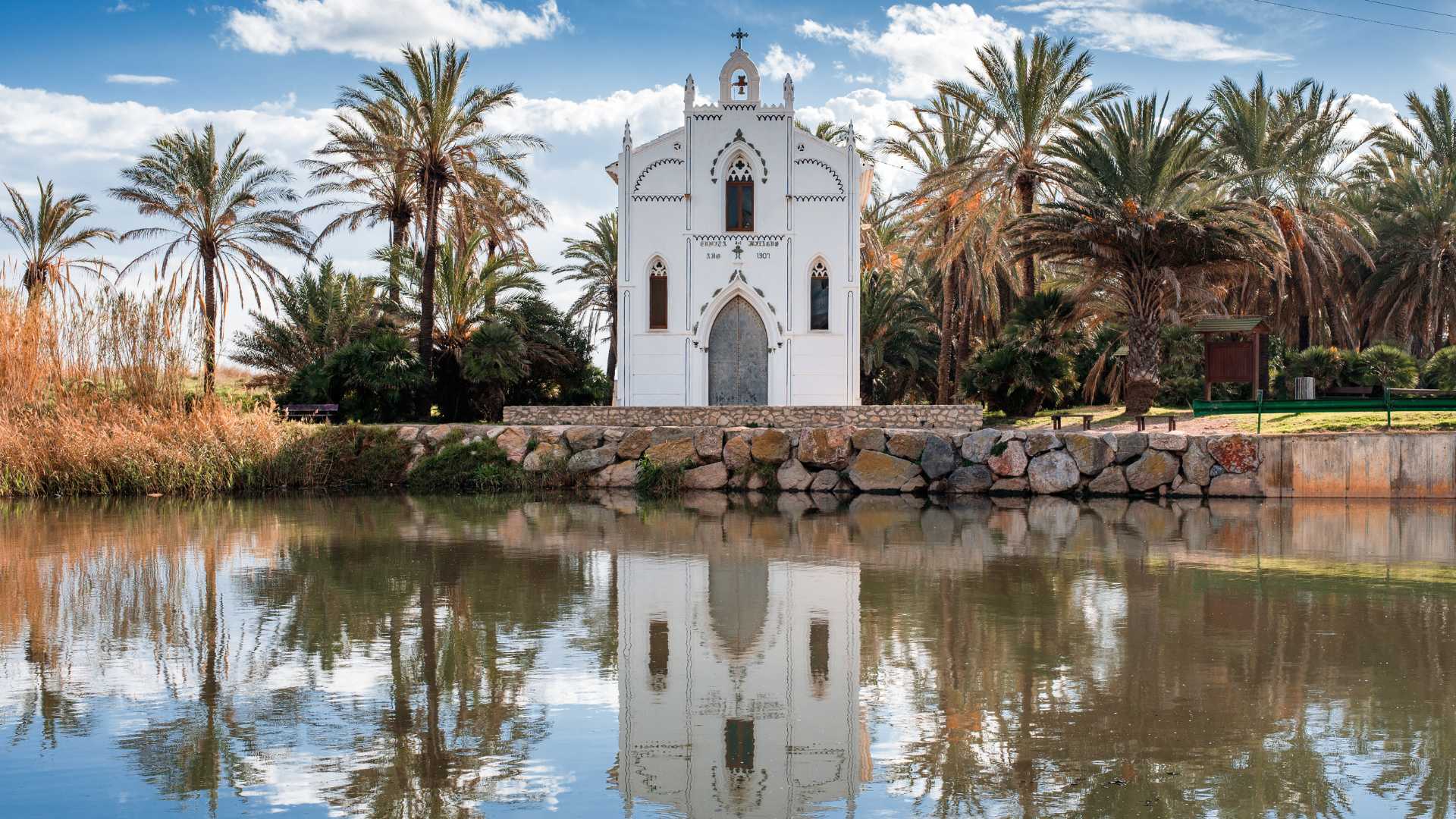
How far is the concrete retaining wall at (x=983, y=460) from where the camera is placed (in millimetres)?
Result: 22734

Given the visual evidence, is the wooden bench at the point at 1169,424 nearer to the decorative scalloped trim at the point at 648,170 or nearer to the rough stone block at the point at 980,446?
the rough stone block at the point at 980,446

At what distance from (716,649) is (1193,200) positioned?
67.8ft

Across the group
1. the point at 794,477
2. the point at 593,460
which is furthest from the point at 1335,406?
the point at 593,460

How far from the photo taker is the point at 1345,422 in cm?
2383

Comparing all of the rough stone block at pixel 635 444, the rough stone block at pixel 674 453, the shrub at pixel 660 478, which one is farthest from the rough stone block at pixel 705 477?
the rough stone block at pixel 635 444

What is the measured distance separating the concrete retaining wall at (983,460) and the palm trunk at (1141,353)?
4.31 metres

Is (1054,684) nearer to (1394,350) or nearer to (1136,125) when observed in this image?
(1136,125)

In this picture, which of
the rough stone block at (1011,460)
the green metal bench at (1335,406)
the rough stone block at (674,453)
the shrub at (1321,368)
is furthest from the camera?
the shrub at (1321,368)

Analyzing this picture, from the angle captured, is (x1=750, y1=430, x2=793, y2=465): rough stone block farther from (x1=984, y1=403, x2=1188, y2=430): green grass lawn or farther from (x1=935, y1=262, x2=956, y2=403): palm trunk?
(x1=935, y1=262, x2=956, y2=403): palm trunk

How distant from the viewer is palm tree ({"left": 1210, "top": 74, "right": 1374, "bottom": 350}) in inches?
1374

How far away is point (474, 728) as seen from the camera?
769cm

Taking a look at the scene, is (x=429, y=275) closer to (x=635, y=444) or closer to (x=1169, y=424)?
(x=635, y=444)

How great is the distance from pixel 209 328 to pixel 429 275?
7.77 meters

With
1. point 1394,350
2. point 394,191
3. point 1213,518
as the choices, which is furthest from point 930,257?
point 1213,518
